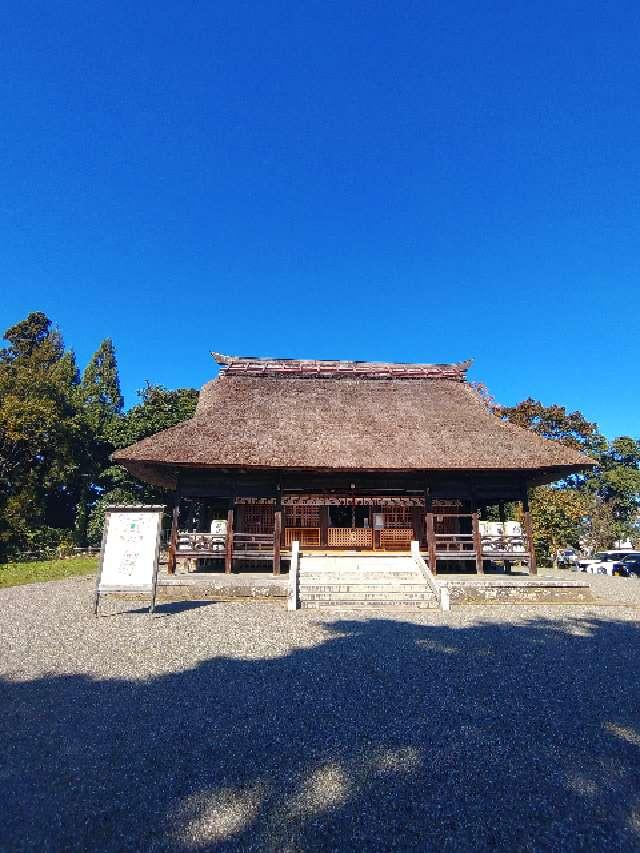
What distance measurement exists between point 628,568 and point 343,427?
20.2 meters

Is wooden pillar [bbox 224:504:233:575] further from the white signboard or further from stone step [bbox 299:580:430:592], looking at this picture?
the white signboard

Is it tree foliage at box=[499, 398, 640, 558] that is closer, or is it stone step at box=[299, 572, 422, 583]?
stone step at box=[299, 572, 422, 583]

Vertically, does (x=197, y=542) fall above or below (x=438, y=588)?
above

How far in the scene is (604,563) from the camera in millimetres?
27750

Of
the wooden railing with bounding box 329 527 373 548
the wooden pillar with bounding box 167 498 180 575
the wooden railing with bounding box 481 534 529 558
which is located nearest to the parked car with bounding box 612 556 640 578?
the wooden railing with bounding box 481 534 529 558

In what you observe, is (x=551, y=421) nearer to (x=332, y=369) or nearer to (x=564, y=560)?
(x=564, y=560)

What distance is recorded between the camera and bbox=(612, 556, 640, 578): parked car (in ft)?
81.5

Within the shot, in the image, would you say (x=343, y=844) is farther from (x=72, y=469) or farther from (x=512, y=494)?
(x=72, y=469)

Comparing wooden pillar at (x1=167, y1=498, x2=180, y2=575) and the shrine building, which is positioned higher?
the shrine building

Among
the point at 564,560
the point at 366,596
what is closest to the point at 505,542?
the point at 366,596

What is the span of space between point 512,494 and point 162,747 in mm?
13997

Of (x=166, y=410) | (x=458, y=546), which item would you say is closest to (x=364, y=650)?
(x=458, y=546)

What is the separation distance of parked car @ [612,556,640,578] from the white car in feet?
1.42

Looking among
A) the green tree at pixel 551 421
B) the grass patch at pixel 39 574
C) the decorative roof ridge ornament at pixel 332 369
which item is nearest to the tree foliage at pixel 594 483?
the green tree at pixel 551 421
